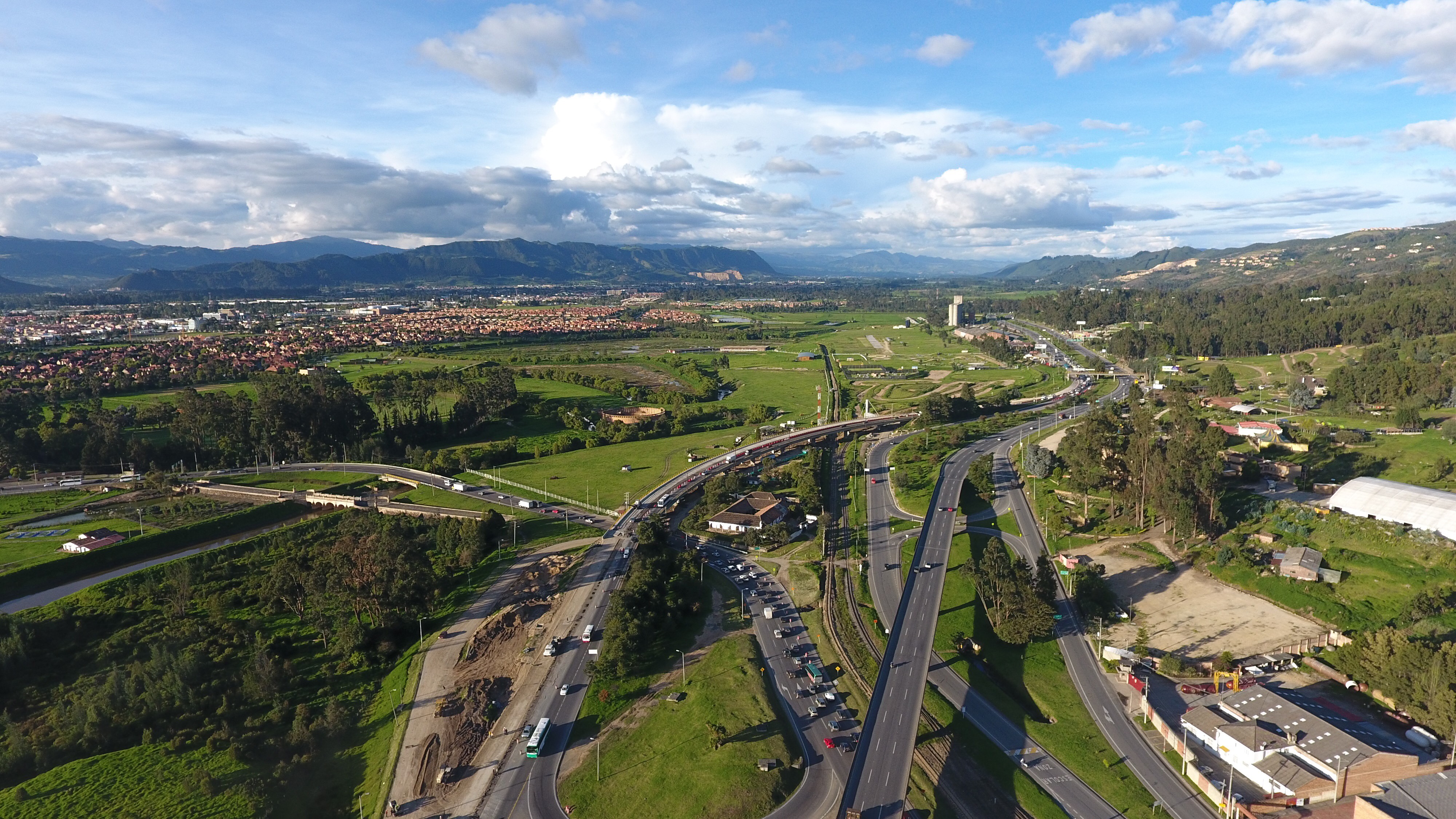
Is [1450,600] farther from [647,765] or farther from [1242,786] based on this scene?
[647,765]

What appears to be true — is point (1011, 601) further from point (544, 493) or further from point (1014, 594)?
point (544, 493)

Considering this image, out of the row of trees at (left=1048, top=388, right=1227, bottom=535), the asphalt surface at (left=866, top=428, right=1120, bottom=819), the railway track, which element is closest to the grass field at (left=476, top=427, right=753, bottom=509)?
the railway track

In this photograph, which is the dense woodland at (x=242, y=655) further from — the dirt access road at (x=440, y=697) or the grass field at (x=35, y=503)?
the grass field at (x=35, y=503)

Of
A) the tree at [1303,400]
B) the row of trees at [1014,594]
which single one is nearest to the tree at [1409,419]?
the tree at [1303,400]

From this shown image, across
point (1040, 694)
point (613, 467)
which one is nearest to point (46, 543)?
point (613, 467)

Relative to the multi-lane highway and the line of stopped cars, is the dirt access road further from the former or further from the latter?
the multi-lane highway
